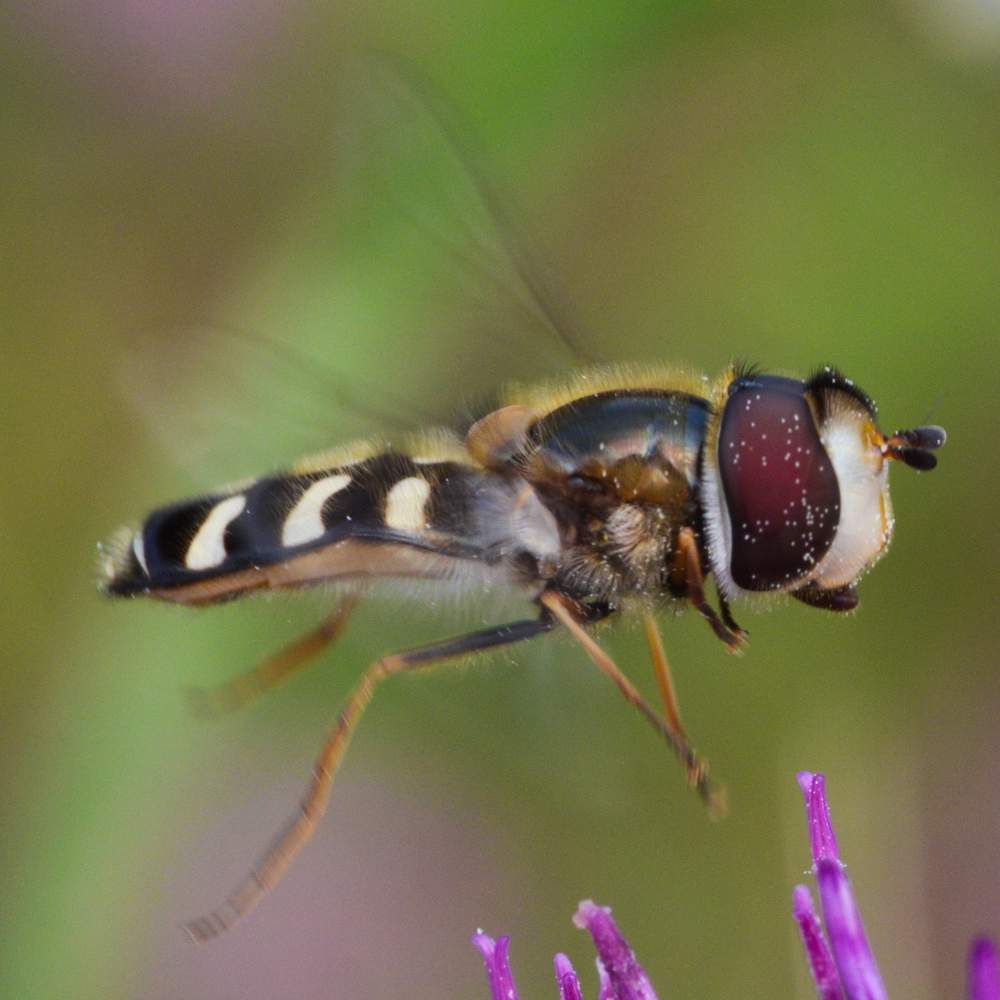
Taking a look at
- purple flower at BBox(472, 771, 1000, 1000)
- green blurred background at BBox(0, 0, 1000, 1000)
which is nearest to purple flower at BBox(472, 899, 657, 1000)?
purple flower at BBox(472, 771, 1000, 1000)

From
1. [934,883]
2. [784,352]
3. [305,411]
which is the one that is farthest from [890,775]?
[305,411]

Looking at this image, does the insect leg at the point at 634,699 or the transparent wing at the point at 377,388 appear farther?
the transparent wing at the point at 377,388

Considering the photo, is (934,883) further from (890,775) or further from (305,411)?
(305,411)

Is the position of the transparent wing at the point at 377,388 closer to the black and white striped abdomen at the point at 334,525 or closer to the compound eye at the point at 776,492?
the black and white striped abdomen at the point at 334,525

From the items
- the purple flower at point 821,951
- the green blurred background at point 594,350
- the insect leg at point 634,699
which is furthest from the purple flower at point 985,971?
the green blurred background at point 594,350

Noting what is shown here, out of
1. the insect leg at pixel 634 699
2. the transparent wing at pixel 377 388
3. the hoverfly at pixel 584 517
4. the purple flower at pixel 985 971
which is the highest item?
the transparent wing at pixel 377 388

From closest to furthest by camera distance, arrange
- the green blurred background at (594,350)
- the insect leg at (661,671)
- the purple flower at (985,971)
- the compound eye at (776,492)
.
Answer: the purple flower at (985,971) < the compound eye at (776,492) < the insect leg at (661,671) < the green blurred background at (594,350)
